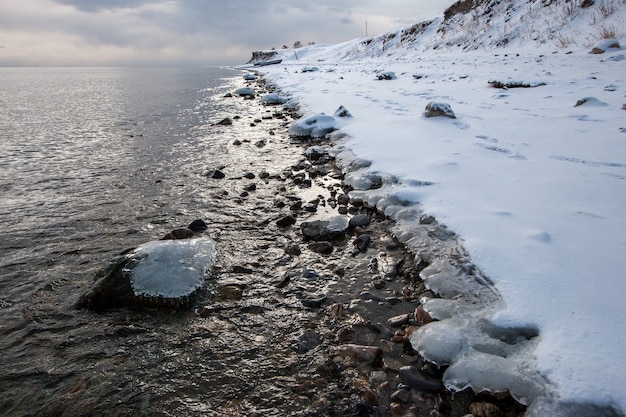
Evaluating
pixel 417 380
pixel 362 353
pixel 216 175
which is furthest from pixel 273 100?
pixel 417 380

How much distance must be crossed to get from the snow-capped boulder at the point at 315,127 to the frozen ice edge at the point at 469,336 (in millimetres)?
4348

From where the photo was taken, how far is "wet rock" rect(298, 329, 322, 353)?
7.14 ft

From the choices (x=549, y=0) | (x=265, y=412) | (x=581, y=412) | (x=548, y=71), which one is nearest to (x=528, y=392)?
(x=581, y=412)

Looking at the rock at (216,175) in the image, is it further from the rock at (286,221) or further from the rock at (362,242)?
the rock at (362,242)

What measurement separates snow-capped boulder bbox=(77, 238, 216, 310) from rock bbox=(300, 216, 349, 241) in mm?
986

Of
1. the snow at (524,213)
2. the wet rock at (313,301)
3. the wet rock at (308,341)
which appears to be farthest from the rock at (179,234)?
the snow at (524,213)

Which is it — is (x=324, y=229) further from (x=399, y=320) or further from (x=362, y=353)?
(x=362, y=353)

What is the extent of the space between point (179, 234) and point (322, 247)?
1.36 metres

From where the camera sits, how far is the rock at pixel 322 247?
10.7ft

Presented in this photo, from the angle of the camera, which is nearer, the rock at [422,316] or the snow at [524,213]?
the snow at [524,213]

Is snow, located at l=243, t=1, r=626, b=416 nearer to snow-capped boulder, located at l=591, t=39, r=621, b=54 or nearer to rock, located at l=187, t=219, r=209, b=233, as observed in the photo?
rock, located at l=187, t=219, r=209, b=233

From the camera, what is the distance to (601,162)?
4.11m

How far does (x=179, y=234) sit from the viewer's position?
136 inches

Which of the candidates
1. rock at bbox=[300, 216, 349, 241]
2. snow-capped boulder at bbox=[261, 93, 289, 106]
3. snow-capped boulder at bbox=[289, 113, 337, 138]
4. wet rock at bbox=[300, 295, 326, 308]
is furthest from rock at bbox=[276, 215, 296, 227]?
snow-capped boulder at bbox=[261, 93, 289, 106]
